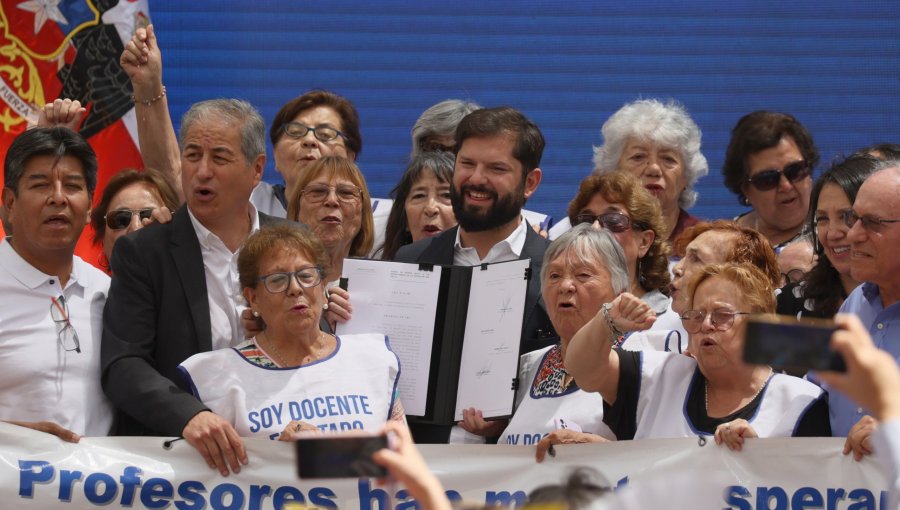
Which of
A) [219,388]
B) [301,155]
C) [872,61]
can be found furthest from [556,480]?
[872,61]

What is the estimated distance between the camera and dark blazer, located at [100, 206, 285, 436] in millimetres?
3992

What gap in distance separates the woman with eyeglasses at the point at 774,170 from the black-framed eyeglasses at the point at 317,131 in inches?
63.2

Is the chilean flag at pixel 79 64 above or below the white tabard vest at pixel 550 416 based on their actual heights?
above

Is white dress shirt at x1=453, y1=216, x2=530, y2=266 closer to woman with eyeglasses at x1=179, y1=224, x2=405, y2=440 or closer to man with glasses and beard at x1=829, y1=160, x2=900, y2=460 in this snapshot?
woman with eyeglasses at x1=179, y1=224, x2=405, y2=440

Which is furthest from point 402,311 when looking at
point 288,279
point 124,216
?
point 124,216

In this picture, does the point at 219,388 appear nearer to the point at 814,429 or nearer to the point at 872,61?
the point at 814,429

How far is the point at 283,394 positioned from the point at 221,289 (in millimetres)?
552

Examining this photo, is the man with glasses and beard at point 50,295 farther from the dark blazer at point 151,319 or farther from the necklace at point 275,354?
the necklace at point 275,354

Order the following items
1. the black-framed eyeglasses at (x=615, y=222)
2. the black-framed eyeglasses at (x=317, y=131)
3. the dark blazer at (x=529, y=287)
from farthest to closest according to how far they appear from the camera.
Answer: the black-framed eyeglasses at (x=317, y=131)
the black-framed eyeglasses at (x=615, y=222)
the dark blazer at (x=529, y=287)

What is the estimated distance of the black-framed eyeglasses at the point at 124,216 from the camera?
4.94m

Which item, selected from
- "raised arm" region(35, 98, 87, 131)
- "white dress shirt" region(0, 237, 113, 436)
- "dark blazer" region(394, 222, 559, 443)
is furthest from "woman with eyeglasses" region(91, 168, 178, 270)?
"dark blazer" region(394, 222, 559, 443)

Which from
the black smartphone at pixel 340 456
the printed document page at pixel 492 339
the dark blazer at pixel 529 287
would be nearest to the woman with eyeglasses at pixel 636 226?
the dark blazer at pixel 529 287

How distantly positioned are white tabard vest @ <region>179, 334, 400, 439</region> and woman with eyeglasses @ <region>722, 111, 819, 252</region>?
6.48 ft

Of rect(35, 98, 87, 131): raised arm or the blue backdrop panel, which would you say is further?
the blue backdrop panel
